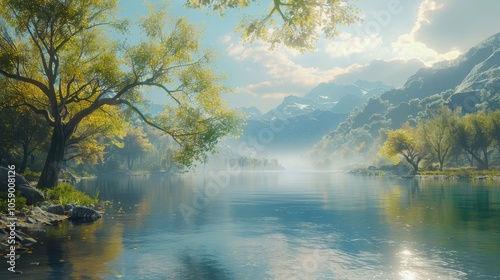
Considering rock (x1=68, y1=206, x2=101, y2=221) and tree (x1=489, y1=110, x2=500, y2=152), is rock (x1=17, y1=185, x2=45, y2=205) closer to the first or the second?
rock (x1=68, y1=206, x2=101, y2=221)

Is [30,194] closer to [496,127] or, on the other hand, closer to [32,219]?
[32,219]

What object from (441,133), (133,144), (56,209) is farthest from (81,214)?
(133,144)

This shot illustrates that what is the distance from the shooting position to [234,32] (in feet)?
89.9

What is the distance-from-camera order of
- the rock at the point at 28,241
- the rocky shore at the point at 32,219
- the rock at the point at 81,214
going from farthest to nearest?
the rock at the point at 81,214 < the rock at the point at 28,241 < the rocky shore at the point at 32,219

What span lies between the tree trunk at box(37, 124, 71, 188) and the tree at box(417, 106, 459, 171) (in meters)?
96.0

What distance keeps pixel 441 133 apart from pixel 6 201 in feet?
347

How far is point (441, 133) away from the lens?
104125 mm

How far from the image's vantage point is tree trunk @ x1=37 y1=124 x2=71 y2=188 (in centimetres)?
3466

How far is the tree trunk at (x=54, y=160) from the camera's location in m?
34.7

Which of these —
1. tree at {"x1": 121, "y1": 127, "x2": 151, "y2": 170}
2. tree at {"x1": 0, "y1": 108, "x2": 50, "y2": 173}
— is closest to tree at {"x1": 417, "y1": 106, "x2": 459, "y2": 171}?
tree at {"x1": 0, "y1": 108, "x2": 50, "y2": 173}

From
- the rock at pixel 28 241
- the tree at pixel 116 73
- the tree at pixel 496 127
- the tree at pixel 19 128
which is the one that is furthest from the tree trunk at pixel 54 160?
the tree at pixel 496 127

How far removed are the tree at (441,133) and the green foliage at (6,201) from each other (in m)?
101

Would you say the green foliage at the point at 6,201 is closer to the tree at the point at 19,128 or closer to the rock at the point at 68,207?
the rock at the point at 68,207

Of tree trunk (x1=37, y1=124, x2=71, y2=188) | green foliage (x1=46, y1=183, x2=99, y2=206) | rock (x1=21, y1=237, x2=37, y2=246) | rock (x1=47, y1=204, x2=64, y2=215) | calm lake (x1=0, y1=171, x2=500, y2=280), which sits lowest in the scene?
calm lake (x1=0, y1=171, x2=500, y2=280)
